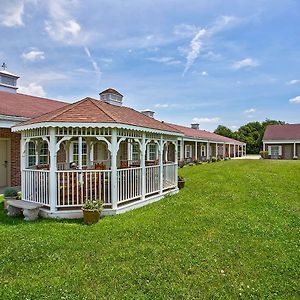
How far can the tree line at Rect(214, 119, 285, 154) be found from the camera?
184ft

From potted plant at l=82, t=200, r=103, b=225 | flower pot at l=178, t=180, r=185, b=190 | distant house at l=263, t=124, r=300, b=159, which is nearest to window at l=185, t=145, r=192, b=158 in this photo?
distant house at l=263, t=124, r=300, b=159

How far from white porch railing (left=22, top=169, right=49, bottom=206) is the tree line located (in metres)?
50.1

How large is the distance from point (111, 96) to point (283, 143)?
28.7m

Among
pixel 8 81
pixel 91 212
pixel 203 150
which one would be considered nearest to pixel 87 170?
pixel 91 212

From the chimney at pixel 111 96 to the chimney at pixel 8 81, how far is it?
7877mm

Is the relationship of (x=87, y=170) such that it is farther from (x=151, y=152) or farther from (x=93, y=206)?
(x=151, y=152)

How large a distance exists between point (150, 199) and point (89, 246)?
4.77 meters

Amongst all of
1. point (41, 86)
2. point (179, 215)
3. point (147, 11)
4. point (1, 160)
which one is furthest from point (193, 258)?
point (41, 86)

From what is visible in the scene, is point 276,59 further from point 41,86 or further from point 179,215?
point 41,86

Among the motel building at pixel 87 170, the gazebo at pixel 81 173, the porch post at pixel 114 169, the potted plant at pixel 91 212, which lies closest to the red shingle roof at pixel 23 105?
the motel building at pixel 87 170

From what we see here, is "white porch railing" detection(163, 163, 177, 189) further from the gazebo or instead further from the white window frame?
the white window frame

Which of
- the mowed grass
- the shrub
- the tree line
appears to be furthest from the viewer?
the tree line

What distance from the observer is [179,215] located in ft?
29.0

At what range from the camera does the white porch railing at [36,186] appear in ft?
29.3
